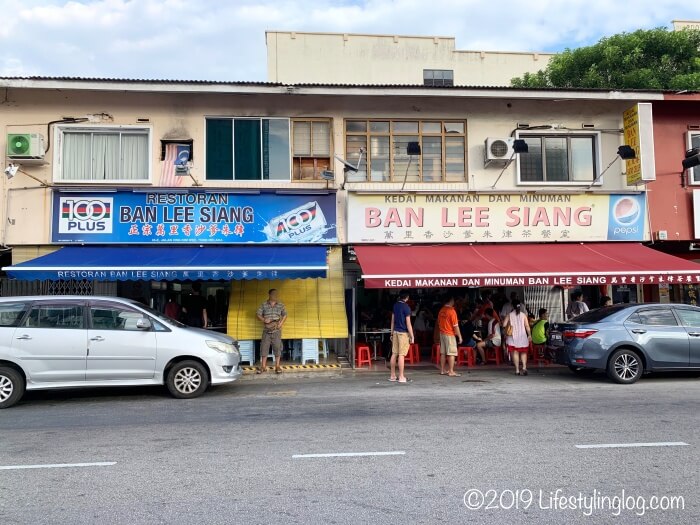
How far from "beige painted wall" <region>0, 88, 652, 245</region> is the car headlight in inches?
197

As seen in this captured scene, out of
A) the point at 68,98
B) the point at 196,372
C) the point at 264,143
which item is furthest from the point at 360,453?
the point at 68,98

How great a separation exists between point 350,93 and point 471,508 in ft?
36.5

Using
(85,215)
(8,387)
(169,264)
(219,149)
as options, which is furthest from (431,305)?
(8,387)

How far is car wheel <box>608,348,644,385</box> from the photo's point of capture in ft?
33.2

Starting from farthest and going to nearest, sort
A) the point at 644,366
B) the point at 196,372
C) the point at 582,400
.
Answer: the point at 644,366, the point at 196,372, the point at 582,400

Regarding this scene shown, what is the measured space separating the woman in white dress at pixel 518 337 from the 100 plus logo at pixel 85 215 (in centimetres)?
956

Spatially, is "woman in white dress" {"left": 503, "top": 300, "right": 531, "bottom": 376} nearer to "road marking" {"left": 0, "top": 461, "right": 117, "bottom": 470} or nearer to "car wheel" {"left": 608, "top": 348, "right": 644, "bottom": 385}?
"car wheel" {"left": 608, "top": 348, "right": 644, "bottom": 385}

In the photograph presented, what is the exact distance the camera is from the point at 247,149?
544 inches

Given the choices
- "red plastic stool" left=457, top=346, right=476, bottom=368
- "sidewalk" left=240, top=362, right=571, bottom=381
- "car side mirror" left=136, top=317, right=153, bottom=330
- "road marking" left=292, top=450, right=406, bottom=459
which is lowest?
"road marking" left=292, top=450, right=406, bottom=459

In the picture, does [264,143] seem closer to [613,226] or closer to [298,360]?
[298,360]

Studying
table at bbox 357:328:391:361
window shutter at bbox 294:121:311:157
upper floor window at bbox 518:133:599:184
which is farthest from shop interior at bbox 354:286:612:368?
window shutter at bbox 294:121:311:157

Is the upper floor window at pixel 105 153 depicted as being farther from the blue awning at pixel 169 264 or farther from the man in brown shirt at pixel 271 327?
the man in brown shirt at pixel 271 327

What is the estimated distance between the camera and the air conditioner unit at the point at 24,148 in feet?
42.6

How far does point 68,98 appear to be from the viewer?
1360 cm
